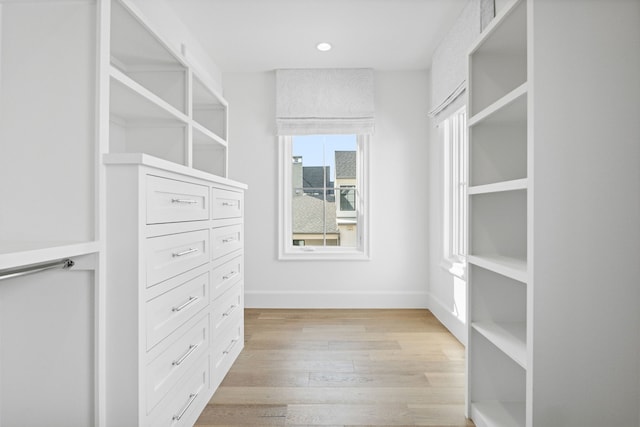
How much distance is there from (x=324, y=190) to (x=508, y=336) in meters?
2.67

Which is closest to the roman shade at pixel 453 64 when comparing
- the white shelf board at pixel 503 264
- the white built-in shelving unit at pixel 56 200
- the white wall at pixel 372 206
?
the white wall at pixel 372 206

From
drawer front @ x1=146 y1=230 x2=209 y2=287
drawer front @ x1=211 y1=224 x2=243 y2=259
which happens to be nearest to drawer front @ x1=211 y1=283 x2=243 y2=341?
drawer front @ x1=211 y1=224 x2=243 y2=259

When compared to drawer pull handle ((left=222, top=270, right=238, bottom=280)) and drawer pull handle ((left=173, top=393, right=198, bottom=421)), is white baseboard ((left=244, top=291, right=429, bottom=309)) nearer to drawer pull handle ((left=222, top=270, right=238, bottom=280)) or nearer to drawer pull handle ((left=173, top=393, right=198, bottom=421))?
drawer pull handle ((left=222, top=270, right=238, bottom=280))

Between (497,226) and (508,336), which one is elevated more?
(497,226)

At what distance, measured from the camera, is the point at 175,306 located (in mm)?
1550

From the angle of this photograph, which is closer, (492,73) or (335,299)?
(492,73)

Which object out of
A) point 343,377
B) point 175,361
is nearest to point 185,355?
point 175,361

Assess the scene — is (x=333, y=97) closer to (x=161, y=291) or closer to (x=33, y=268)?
(x=161, y=291)

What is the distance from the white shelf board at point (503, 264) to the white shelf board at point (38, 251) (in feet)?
4.70

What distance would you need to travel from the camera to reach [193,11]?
2.75m

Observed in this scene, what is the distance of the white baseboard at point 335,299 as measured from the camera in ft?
12.7

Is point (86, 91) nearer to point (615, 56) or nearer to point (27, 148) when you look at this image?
point (27, 148)

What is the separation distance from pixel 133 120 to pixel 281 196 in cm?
193

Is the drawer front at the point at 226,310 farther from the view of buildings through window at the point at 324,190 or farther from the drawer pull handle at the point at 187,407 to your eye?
the view of buildings through window at the point at 324,190
